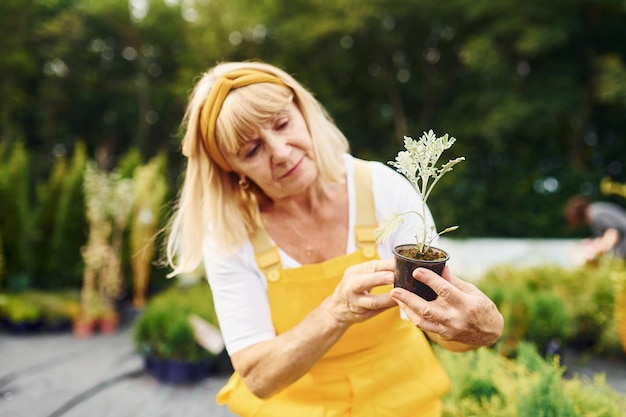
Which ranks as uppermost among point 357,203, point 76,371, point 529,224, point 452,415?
point 357,203

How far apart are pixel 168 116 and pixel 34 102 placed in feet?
14.3

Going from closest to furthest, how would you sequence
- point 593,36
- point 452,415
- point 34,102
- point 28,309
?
point 452,415, point 28,309, point 593,36, point 34,102

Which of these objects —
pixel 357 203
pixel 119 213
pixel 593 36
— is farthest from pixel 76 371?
pixel 593 36

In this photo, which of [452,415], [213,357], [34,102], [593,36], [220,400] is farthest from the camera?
[34,102]

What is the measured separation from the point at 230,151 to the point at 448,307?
2.23ft

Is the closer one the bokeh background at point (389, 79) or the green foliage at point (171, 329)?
the green foliage at point (171, 329)

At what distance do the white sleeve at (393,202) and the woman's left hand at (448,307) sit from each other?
35 cm

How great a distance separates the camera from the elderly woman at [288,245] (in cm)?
124

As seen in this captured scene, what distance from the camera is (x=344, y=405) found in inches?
52.0

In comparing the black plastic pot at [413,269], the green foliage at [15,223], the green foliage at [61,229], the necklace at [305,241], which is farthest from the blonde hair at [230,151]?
the green foliage at [15,223]

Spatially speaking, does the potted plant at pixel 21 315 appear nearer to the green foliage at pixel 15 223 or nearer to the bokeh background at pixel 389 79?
the green foliage at pixel 15 223

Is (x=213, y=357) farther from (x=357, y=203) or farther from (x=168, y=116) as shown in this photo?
(x=168, y=116)

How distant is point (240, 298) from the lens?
4.21 feet

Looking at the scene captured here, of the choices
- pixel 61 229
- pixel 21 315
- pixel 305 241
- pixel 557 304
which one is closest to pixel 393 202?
pixel 305 241
